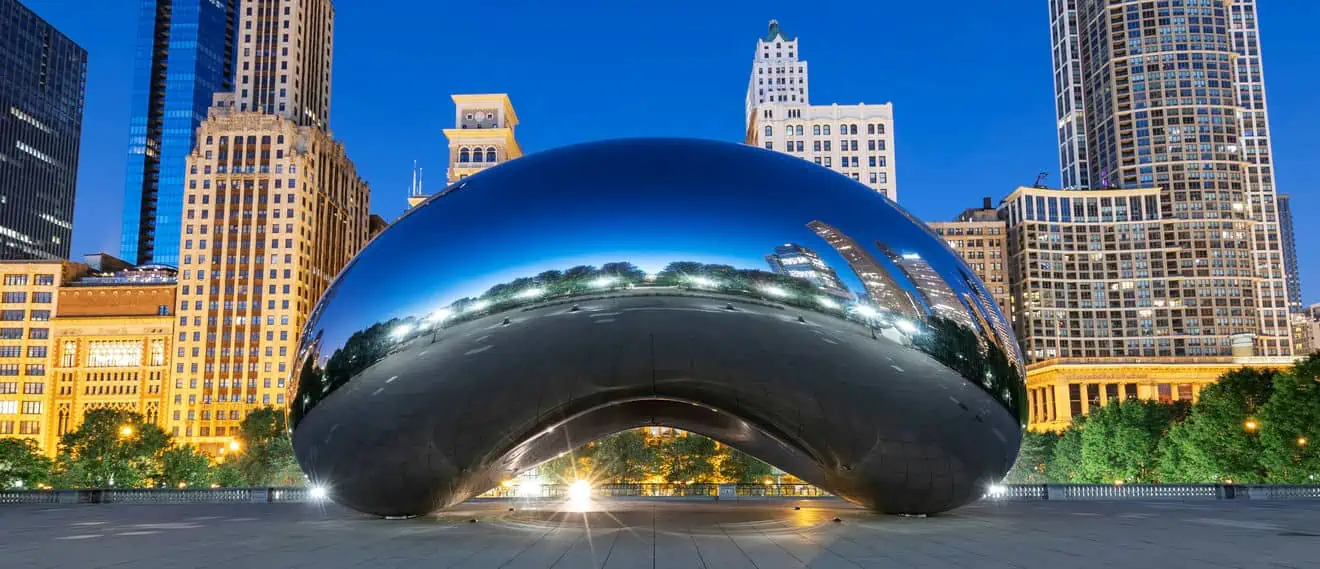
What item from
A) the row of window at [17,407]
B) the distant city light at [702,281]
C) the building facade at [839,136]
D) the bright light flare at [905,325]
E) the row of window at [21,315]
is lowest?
the bright light flare at [905,325]

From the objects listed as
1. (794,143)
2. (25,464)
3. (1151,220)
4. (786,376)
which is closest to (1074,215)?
(1151,220)

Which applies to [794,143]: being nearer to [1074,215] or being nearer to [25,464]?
[1074,215]

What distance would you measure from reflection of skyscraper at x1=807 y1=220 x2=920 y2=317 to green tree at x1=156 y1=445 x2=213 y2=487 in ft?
243

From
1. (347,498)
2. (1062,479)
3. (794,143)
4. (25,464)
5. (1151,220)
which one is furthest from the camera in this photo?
(1151,220)

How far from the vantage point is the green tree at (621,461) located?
71.4 m

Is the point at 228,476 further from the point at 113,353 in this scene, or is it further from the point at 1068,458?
the point at 113,353

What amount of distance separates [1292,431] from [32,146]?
211998 millimetres

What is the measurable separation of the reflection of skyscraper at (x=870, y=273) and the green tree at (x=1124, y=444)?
217 feet

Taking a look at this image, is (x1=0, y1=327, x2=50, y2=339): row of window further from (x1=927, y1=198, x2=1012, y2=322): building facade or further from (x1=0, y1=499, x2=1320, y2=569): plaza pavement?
(x1=0, y1=499, x2=1320, y2=569): plaza pavement

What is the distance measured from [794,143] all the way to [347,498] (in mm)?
135129

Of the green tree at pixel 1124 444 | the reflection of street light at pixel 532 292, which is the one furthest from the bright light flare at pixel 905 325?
the green tree at pixel 1124 444

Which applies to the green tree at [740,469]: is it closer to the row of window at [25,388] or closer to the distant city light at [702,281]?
the distant city light at [702,281]

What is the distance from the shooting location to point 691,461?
226 feet

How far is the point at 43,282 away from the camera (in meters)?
146
